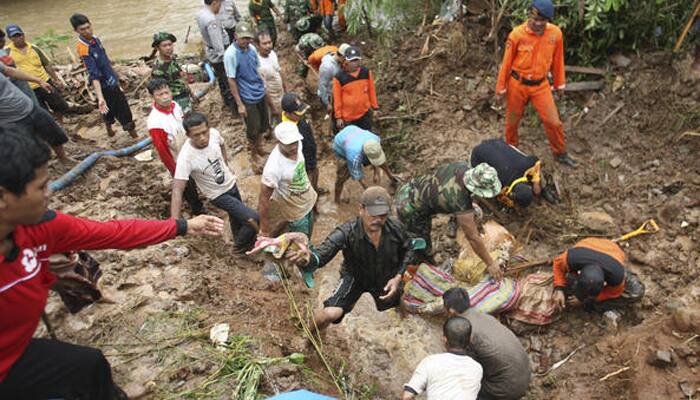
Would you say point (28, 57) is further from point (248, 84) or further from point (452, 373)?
point (452, 373)

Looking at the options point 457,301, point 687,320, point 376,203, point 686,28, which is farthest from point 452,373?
point 686,28

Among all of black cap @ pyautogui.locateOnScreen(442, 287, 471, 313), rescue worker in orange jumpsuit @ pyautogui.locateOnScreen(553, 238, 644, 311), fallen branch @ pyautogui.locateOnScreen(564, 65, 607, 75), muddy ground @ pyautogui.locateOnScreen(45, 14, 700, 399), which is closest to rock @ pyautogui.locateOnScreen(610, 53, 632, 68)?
muddy ground @ pyautogui.locateOnScreen(45, 14, 700, 399)

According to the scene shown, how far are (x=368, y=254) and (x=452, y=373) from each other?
3.69 ft

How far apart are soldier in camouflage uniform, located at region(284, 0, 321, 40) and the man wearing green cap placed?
19.0ft

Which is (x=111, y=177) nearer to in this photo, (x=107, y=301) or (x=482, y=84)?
(x=107, y=301)

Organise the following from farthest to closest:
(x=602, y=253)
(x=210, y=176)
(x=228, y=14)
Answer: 1. (x=228, y=14)
2. (x=210, y=176)
3. (x=602, y=253)

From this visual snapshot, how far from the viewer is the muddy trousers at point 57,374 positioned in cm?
222

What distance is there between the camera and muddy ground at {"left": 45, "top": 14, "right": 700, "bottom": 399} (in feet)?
11.4

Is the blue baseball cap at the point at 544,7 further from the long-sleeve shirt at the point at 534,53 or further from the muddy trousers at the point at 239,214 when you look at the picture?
the muddy trousers at the point at 239,214

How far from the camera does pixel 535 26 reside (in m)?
4.98

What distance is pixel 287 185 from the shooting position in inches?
173

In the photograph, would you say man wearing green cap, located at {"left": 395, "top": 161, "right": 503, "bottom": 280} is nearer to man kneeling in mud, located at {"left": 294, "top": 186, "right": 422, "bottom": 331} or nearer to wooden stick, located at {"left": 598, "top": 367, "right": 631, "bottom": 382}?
man kneeling in mud, located at {"left": 294, "top": 186, "right": 422, "bottom": 331}

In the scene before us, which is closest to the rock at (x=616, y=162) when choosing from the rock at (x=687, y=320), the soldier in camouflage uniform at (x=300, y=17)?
the rock at (x=687, y=320)

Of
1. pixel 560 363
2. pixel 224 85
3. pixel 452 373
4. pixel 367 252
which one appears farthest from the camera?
pixel 224 85
